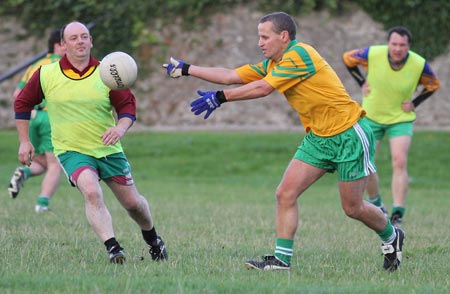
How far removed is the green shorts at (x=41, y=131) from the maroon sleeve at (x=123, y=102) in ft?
17.2

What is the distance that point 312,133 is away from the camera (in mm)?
7891

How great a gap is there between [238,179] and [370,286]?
1385 centimetres

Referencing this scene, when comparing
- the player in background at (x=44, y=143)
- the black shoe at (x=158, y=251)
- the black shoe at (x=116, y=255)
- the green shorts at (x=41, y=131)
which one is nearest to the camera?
the black shoe at (x=116, y=255)

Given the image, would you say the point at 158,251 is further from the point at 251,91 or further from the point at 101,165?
the point at 251,91

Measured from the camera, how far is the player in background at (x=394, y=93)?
12680mm

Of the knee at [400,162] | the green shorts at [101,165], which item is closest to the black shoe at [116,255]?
the green shorts at [101,165]

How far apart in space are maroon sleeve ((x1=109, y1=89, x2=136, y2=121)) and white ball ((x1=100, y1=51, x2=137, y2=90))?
36cm

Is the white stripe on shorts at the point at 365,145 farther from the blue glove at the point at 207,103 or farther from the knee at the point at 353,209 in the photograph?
the blue glove at the point at 207,103

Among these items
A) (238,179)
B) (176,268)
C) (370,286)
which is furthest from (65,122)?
(238,179)

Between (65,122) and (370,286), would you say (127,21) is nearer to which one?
(65,122)

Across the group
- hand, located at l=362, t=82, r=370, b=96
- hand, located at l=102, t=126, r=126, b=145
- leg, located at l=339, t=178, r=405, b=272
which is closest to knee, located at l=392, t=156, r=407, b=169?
hand, located at l=362, t=82, r=370, b=96

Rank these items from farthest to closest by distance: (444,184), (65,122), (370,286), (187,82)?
(187,82), (444,184), (65,122), (370,286)

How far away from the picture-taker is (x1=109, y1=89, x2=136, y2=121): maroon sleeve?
8109mm

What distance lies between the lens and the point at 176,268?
24.2 feet
